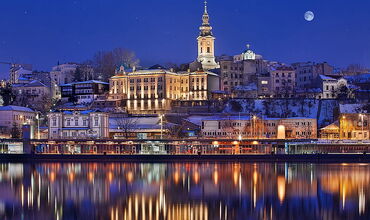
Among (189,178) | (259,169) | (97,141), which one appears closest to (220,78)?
(97,141)

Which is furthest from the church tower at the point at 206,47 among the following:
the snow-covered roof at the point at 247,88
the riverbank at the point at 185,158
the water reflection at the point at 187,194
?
the water reflection at the point at 187,194

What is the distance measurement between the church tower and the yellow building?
10.9 m

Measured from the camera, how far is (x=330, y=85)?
81.8 m

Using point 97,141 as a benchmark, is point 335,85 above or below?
above

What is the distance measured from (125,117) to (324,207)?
48.5 meters

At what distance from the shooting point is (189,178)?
39.2 meters

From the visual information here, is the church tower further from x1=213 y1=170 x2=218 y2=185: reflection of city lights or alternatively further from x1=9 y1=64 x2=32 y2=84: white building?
x1=213 y1=170 x2=218 y2=185: reflection of city lights

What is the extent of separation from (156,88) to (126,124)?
11.4 metres

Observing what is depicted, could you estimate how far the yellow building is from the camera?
78.5m

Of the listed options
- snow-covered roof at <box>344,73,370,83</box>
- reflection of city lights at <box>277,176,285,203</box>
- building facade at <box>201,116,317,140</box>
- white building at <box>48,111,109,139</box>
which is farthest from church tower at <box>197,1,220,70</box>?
reflection of city lights at <box>277,176,285,203</box>

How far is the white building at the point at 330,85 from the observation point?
8069 cm

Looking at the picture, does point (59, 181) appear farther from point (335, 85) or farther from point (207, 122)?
point (335, 85)

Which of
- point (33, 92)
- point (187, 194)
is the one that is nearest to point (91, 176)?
point (187, 194)

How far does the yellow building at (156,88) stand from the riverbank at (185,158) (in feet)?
62.8
